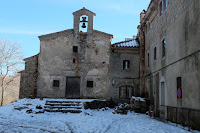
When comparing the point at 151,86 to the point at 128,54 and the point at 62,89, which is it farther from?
the point at 62,89

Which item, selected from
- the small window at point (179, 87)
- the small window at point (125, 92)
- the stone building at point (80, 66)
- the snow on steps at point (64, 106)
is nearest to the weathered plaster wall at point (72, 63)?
the stone building at point (80, 66)

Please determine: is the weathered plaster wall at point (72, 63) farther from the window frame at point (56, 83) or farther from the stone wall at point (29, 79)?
the stone wall at point (29, 79)

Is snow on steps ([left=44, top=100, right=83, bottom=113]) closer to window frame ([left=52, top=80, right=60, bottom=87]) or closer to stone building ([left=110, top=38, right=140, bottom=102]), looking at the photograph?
window frame ([left=52, top=80, right=60, bottom=87])

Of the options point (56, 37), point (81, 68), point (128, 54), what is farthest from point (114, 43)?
point (56, 37)

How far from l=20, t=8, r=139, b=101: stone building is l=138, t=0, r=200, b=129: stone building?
10.9 feet

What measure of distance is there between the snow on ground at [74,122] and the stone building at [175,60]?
1.03m

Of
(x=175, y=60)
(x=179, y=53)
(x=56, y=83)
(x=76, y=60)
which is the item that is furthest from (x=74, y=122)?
(x=76, y=60)

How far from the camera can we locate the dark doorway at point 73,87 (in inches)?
744

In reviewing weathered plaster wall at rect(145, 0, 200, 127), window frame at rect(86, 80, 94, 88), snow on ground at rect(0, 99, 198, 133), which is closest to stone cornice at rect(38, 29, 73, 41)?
window frame at rect(86, 80, 94, 88)

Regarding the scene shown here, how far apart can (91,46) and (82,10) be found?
3.67 meters

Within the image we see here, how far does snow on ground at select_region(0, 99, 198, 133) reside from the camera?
816 centimetres

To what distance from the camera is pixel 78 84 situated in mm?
19141

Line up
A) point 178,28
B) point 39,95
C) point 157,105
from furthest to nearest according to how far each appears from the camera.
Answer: point 39,95
point 157,105
point 178,28

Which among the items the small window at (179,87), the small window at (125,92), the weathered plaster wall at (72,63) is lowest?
the small window at (125,92)
